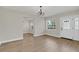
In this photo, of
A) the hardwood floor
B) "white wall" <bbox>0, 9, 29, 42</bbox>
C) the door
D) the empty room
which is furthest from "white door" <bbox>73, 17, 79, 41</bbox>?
the door

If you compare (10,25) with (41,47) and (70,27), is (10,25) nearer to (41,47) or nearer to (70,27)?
(41,47)

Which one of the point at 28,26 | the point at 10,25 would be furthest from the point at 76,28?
the point at 28,26

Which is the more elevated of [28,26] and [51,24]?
[51,24]

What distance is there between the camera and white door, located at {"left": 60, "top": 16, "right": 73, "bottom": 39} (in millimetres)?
5203

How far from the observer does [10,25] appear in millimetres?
4496

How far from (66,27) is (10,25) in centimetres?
387

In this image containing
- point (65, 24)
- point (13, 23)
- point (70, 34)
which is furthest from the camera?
point (65, 24)

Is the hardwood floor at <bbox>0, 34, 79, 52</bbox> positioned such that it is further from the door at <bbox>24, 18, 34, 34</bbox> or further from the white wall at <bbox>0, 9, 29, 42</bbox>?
the door at <bbox>24, 18, 34, 34</bbox>

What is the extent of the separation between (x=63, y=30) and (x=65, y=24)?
47 centimetres

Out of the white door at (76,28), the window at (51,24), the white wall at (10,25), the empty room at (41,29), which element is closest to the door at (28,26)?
the empty room at (41,29)

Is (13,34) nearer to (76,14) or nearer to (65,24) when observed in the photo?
(65,24)
